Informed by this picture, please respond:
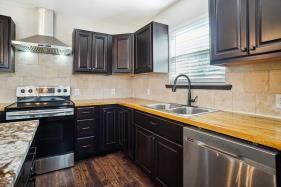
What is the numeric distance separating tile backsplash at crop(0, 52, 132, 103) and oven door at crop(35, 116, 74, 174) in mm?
845

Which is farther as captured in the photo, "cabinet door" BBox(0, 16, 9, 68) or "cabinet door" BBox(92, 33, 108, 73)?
"cabinet door" BBox(92, 33, 108, 73)

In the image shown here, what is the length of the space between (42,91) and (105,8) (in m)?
1.76

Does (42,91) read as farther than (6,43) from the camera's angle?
Yes

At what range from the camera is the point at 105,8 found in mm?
2846

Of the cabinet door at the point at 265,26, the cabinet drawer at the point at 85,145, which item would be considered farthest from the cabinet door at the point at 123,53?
the cabinet door at the point at 265,26

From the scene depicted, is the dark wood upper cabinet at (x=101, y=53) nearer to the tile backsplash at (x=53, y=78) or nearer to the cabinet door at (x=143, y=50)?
the tile backsplash at (x=53, y=78)

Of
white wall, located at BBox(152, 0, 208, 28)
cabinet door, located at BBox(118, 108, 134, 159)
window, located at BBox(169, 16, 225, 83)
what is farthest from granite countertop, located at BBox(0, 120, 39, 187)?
white wall, located at BBox(152, 0, 208, 28)

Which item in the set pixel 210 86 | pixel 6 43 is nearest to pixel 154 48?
pixel 210 86

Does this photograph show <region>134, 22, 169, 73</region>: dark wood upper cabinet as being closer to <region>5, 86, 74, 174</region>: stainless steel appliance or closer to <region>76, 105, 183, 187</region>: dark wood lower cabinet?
<region>76, 105, 183, 187</region>: dark wood lower cabinet

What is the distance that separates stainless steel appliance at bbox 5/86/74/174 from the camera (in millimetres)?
2235

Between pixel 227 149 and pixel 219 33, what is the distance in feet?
3.44

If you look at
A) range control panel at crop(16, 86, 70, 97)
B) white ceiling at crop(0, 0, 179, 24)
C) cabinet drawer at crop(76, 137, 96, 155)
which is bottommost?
cabinet drawer at crop(76, 137, 96, 155)

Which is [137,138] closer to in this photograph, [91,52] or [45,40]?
[91,52]

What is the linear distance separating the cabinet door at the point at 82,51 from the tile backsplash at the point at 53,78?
332mm
